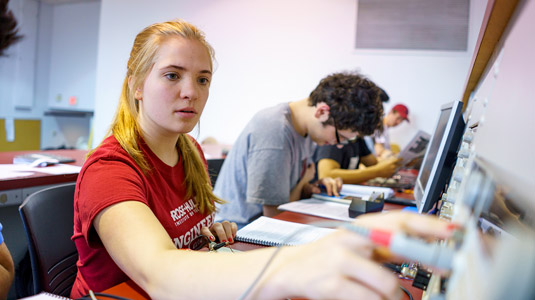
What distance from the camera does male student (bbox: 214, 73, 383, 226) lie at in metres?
1.56

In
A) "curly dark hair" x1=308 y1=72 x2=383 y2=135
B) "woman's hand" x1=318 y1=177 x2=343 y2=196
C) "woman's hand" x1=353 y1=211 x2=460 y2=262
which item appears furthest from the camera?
"woman's hand" x1=318 y1=177 x2=343 y2=196

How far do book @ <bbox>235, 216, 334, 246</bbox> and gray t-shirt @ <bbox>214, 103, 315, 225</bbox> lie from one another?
0.38 metres

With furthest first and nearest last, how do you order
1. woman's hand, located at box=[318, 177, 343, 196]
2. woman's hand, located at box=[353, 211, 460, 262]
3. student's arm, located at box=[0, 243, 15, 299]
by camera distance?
woman's hand, located at box=[318, 177, 343, 196], student's arm, located at box=[0, 243, 15, 299], woman's hand, located at box=[353, 211, 460, 262]

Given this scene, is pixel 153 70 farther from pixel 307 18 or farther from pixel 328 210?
pixel 307 18

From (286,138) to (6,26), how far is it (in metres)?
1.03

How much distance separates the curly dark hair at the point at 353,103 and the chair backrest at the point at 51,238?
A: 1.01 metres

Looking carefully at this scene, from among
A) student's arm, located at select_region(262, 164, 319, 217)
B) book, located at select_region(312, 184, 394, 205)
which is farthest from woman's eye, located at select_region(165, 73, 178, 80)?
book, located at select_region(312, 184, 394, 205)

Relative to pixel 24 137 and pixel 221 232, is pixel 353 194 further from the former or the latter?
pixel 24 137

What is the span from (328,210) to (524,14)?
1013 millimetres

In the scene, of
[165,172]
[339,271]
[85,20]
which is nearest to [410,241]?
[339,271]

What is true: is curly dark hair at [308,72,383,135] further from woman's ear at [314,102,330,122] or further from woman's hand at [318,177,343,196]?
woman's hand at [318,177,343,196]

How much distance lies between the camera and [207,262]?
50 cm

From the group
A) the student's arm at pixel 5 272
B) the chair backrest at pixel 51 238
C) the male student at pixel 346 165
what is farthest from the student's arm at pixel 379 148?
the student's arm at pixel 5 272

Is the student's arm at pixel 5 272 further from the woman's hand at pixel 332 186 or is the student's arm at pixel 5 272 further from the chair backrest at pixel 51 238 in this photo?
the woman's hand at pixel 332 186
